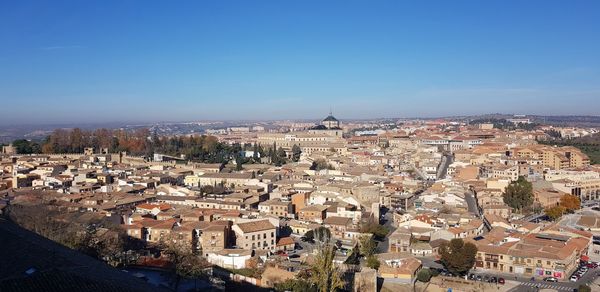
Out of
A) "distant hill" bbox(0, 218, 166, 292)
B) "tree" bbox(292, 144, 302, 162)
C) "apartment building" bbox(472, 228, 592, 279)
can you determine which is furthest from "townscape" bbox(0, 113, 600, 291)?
"tree" bbox(292, 144, 302, 162)

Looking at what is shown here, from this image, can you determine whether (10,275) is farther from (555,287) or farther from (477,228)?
(477,228)

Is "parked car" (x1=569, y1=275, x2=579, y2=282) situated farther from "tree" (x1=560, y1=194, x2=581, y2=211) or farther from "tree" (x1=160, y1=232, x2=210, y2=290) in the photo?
"tree" (x1=160, y1=232, x2=210, y2=290)

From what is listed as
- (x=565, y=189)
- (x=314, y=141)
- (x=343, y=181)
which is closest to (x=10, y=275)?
(x=343, y=181)

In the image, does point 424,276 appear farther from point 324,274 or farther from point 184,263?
point 184,263

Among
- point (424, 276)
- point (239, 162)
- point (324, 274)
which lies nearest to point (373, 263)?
point (424, 276)

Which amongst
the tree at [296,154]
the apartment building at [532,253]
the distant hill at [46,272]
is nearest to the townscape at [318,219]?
the apartment building at [532,253]
